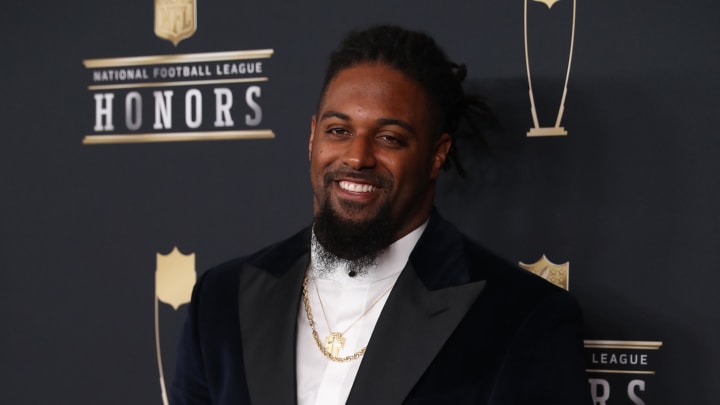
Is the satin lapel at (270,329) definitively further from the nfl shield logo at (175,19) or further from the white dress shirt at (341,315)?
the nfl shield logo at (175,19)

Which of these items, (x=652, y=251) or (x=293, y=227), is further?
(x=293, y=227)

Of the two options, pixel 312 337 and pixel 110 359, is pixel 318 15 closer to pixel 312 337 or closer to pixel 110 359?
pixel 312 337

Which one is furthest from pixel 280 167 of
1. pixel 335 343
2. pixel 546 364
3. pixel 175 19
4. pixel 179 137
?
pixel 546 364

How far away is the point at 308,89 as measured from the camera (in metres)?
1.76

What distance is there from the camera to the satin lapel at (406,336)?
130 centimetres

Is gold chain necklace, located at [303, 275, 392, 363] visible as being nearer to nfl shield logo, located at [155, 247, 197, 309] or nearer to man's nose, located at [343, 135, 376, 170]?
man's nose, located at [343, 135, 376, 170]

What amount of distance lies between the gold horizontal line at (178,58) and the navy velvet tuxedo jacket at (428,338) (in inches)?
19.0

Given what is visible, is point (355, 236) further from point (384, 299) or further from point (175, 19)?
point (175, 19)

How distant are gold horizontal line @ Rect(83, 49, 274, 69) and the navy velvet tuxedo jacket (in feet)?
1.58

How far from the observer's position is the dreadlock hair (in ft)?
4.65

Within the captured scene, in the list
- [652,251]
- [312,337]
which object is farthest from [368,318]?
[652,251]

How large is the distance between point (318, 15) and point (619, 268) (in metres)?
0.75

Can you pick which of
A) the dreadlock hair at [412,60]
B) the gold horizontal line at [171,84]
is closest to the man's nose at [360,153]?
the dreadlock hair at [412,60]

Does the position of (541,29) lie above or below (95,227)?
above
